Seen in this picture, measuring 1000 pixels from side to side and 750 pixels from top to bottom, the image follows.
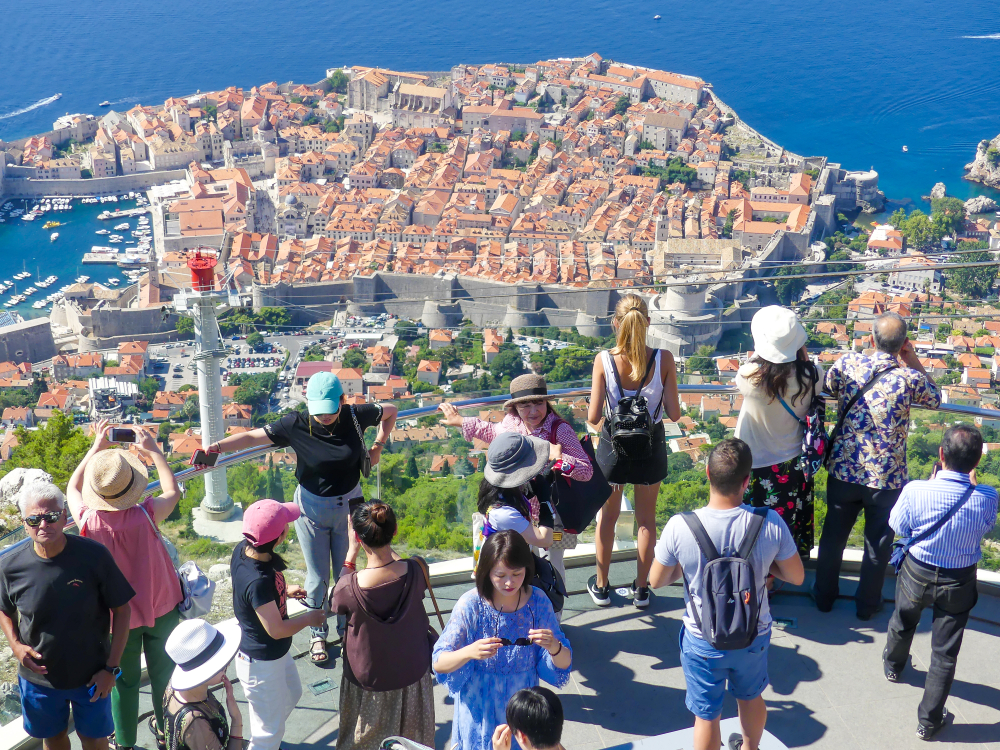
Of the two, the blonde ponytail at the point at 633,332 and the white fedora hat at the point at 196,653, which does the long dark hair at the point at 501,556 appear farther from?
the blonde ponytail at the point at 633,332

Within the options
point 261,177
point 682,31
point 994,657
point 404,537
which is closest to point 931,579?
point 994,657

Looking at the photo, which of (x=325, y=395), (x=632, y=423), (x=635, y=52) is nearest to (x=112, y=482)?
(x=325, y=395)

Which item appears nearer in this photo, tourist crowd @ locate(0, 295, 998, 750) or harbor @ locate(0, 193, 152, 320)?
tourist crowd @ locate(0, 295, 998, 750)

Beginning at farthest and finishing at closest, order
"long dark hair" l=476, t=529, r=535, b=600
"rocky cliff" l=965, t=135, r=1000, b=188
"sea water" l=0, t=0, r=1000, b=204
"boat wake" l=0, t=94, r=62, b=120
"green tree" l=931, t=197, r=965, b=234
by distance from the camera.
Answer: "boat wake" l=0, t=94, r=62, b=120
"sea water" l=0, t=0, r=1000, b=204
"rocky cliff" l=965, t=135, r=1000, b=188
"green tree" l=931, t=197, r=965, b=234
"long dark hair" l=476, t=529, r=535, b=600

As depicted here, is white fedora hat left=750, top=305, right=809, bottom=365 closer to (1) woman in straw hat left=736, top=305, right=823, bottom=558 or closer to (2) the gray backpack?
(1) woman in straw hat left=736, top=305, right=823, bottom=558

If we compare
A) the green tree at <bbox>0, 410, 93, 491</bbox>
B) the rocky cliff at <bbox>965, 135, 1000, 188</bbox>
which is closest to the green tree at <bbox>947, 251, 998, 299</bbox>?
the rocky cliff at <bbox>965, 135, 1000, 188</bbox>

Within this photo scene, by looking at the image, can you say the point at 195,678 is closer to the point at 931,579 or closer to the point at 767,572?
the point at 767,572

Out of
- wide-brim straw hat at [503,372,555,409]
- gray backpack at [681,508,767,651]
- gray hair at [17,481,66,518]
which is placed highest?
wide-brim straw hat at [503,372,555,409]
